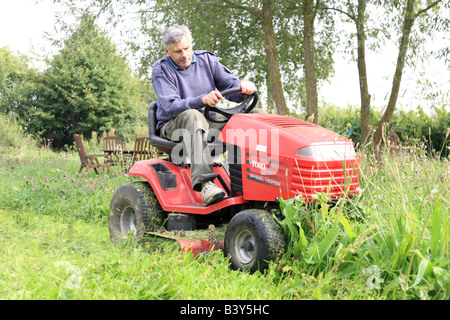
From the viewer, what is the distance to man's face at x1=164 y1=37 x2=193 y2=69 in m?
3.48

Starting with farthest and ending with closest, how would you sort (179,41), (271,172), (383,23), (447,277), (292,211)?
1. (383,23)
2. (179,41)
3. (271,172)
4. (292,211)
5. (447,277)

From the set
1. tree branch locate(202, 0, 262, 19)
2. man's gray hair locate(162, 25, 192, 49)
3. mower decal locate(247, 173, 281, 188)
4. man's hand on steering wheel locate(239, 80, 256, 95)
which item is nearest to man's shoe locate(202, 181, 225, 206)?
mower decal locate(247, 173, 281, 188)

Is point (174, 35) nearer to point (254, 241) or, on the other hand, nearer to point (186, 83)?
point (186, 83)

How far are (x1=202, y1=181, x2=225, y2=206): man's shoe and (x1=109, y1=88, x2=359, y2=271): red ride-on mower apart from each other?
47 mm

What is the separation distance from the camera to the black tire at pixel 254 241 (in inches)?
103

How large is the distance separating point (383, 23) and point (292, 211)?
23.9 ft

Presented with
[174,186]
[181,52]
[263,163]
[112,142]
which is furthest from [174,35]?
[112,142]

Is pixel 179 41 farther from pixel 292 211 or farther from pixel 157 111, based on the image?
pixel 292 211

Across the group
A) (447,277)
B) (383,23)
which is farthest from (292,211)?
(383,23)

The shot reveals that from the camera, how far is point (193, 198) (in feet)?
11.5

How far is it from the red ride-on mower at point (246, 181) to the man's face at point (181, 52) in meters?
0.49

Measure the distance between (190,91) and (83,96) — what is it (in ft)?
60.8
